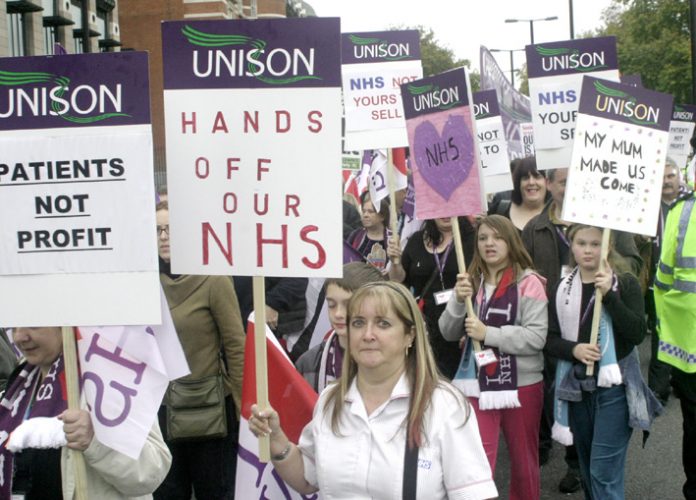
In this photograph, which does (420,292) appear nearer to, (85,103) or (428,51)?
(85,103)

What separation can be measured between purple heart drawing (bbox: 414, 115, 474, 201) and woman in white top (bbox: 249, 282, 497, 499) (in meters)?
2.37

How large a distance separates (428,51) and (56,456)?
61152 mm

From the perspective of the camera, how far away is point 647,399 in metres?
5.13

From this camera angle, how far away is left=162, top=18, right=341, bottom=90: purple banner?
337 cm

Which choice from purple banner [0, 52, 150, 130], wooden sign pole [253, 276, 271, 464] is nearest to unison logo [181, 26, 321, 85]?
purple banner [0, 52, 150, 130]

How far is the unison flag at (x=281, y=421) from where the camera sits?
3820 mm

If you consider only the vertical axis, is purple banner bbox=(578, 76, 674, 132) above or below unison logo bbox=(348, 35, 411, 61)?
below

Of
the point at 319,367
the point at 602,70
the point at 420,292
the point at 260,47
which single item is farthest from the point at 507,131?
the point at 260,47

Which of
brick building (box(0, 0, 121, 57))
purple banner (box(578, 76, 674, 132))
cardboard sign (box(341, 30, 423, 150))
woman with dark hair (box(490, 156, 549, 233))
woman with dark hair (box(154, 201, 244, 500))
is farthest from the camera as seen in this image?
brick building (box(0, 0, 121, 57))

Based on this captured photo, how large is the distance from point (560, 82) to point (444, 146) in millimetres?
1705

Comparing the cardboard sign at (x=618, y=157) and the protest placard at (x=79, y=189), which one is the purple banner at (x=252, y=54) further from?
the cardboard sign at (x=618, y=157)

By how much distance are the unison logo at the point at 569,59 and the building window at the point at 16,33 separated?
18.7 m

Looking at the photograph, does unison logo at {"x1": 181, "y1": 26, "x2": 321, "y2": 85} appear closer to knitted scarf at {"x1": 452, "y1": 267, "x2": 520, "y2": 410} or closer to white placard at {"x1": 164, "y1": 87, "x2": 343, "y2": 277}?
white placard at {"x1": 164, "y1": 87, "x2": 343, "y2": 277}

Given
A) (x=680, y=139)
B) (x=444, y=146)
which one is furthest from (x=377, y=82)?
(x=680, y=139)
